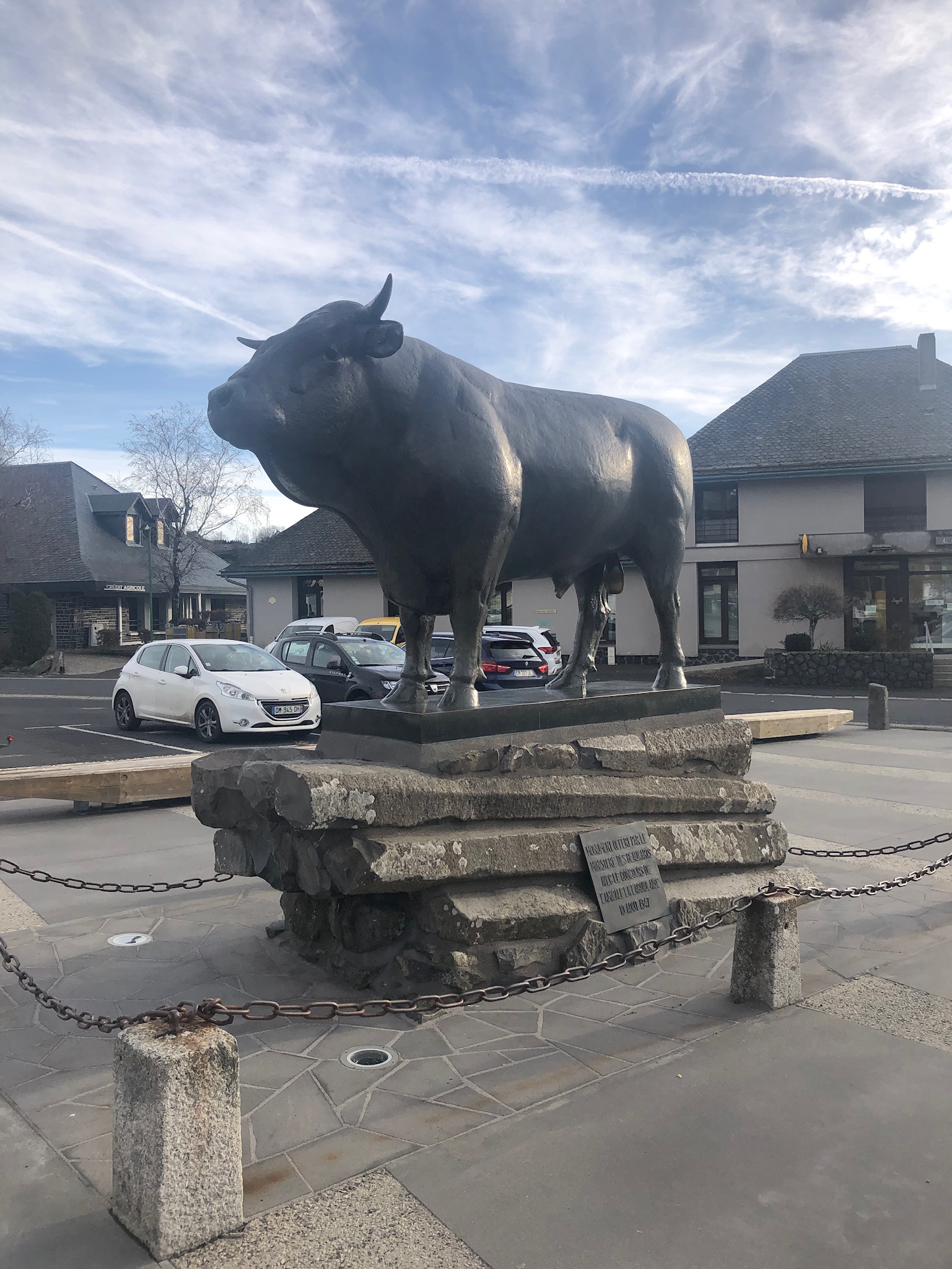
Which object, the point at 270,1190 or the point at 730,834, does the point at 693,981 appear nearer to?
the point at 730,834

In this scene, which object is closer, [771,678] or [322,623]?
[322,623]

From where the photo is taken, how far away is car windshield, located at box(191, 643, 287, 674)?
1164 centimetres

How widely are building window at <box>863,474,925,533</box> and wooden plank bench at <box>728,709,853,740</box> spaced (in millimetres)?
12563

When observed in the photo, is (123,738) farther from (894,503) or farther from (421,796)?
(894,503)

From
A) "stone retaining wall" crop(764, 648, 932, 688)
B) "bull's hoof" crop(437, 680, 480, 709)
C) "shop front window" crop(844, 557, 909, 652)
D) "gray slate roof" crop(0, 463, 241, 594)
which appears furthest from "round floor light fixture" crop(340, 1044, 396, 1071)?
"gray slate roof" crop(0, 463, 241, 594)

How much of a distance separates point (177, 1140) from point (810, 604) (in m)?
22.2

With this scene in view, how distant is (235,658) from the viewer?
11859 millimetres

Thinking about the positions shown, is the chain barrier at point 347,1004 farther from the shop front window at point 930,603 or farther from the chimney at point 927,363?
the chimney at point 927,363

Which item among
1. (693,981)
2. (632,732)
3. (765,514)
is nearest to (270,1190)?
(693,981)

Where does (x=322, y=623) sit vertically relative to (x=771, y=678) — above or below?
above

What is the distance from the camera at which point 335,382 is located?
11.7 feet

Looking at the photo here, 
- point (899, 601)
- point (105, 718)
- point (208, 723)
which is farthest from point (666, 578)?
point (899, 601)

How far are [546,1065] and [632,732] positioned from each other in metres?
1.73

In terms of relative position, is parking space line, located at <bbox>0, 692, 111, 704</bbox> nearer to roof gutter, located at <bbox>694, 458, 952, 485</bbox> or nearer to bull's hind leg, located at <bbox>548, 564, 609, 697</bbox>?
bull's hind leg, located at <bbox>548, 564, 609, 697</bbox>
